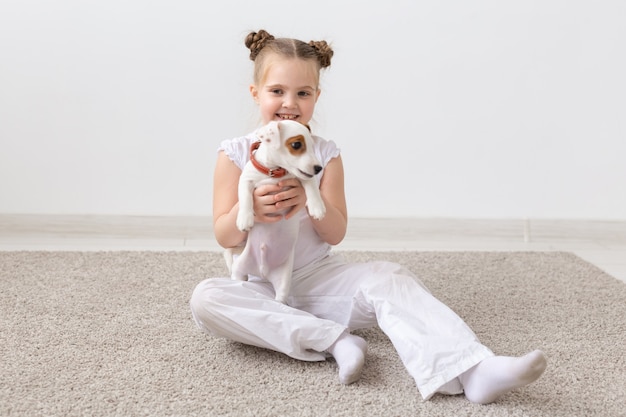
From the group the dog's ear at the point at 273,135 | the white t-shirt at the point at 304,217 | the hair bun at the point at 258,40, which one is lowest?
the white t-shirt at the point at 304,217

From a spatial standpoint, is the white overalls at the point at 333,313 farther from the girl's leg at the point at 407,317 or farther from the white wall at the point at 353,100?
the white wall at the point at 353,100

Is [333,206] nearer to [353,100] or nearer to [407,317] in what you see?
[407,317]

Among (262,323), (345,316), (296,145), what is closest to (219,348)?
(262,323)

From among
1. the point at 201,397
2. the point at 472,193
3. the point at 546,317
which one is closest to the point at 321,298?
the point at 201,397

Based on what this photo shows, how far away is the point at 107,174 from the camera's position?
7.02 feet

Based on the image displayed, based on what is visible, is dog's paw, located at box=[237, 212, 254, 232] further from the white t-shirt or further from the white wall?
the white wall

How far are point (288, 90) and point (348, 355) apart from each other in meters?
0.45

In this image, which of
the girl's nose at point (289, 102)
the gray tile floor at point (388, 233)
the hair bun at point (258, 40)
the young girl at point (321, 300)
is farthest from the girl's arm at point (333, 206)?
the gray tile floor at point (388, 233)

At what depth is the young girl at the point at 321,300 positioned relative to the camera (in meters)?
0.99

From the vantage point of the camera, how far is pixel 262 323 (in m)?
1.11

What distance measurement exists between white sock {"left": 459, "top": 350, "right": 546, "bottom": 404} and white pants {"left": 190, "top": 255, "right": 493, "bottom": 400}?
0.02 m

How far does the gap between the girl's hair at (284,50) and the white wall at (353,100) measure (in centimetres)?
79

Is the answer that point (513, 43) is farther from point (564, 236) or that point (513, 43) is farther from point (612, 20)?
point (564, 236)

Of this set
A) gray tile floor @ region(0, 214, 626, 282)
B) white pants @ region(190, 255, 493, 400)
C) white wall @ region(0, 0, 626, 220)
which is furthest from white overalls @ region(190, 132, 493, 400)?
white wall @ region(0, 0, 626, 220)
